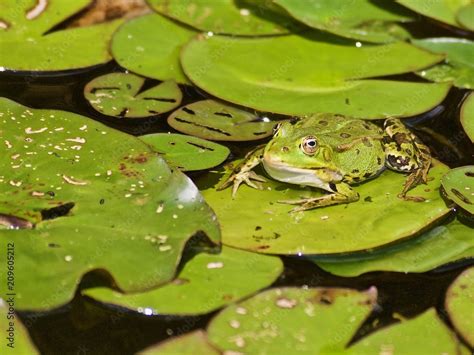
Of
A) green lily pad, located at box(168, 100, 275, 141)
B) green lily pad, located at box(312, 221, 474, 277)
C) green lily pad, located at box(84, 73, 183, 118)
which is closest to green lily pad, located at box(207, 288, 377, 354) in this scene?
green lily pad, located at box(312, 221, 474, 277)

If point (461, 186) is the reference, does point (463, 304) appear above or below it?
below

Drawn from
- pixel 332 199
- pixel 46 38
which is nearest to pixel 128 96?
pixel 46 38

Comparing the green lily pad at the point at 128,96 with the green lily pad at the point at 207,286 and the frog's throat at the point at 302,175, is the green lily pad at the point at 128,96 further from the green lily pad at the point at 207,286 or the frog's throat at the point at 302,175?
the green lily pad at the point at 207,286

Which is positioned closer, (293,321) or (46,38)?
(293,321)

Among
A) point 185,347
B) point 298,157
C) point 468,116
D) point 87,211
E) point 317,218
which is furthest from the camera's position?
point 468,116

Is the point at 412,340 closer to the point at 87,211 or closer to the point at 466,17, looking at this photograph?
the point at 87,211

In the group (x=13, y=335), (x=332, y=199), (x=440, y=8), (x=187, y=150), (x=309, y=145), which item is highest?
(x=440, y=8)

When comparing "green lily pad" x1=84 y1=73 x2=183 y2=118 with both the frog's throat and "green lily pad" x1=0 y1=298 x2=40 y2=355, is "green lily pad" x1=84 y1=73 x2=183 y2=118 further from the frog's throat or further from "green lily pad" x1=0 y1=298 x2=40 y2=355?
"green lily pad" x1=0 y1=298 x2=40 y2=355
